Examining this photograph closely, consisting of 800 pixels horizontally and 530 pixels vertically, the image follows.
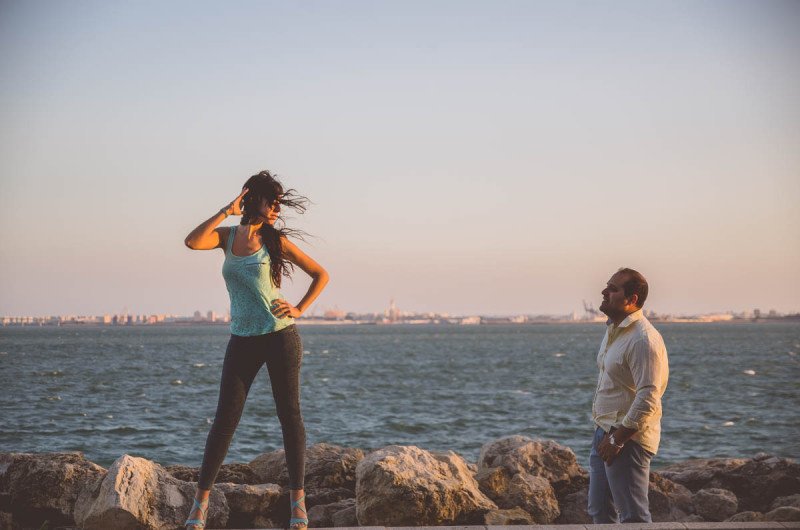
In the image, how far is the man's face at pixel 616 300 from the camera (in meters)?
5.43

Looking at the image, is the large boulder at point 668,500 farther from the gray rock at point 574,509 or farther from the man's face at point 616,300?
the man's face at point 616,300

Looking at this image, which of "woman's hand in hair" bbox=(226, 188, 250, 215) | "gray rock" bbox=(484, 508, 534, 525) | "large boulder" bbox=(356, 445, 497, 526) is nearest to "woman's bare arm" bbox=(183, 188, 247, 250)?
"woman's hand in hair" bbox=(226, 188, 250, 215)

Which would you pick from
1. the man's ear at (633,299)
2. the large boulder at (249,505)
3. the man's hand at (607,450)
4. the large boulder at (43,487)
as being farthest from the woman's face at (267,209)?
the large boulder at (43,487)

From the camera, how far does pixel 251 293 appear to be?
515cm

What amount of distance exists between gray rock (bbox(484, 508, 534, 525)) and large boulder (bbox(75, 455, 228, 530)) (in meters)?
2.14

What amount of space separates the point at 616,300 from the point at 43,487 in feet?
17.2

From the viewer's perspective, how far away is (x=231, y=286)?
5234 mm

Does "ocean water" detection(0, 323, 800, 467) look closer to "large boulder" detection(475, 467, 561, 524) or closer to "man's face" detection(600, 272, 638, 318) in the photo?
"large boulder" detection(475, 467, 561, 524)

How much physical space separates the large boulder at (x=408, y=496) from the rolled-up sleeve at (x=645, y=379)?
2.53 metres

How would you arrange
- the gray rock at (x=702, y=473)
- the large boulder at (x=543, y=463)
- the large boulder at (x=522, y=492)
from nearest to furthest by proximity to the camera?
the large boulder at (x=522, y=492)
the large boulder at (x=543, y=463)
the gray rock at (x=702, y=473)

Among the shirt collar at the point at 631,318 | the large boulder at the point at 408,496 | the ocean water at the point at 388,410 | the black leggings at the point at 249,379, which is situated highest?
the shirt collar at the point at 631,318

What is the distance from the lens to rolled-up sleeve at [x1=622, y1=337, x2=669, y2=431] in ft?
16.9

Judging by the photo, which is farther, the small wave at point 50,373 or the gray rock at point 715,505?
the small wave at point 50,373

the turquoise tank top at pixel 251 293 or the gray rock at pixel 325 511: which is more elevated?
the turquoise tank top at pixel 251 293
